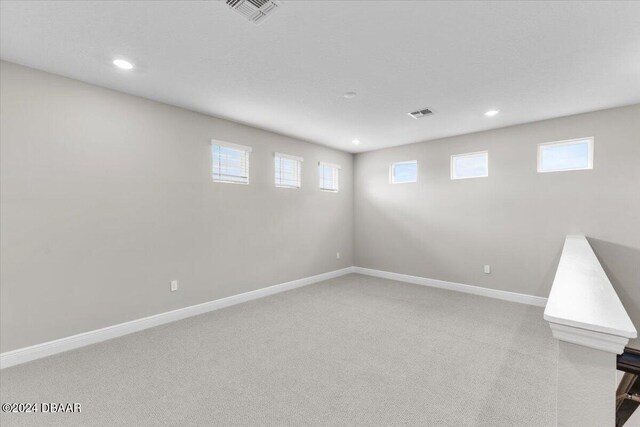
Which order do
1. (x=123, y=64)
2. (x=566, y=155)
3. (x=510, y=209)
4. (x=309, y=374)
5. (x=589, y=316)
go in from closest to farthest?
(x=589, y=316)
(x=309, y=374)
(x=123, y=64)
(x=566, y=155)
(x=510, y=209)

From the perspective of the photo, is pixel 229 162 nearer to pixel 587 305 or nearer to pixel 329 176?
pixel 329 176

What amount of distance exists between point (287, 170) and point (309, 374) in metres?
3.42

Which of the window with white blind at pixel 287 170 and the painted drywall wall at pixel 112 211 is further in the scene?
the window with white blind at pixel 287 170

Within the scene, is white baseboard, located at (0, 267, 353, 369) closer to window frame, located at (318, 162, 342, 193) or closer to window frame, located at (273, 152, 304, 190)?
window frame, located at (273, 152, 304, 190)

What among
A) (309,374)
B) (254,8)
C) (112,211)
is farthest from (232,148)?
(309,374)

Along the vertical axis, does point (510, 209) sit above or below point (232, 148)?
below

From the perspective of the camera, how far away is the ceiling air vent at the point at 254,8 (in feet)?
5.95

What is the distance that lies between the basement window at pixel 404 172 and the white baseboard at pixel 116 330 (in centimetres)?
304

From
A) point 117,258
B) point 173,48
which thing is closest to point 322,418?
point 117,258

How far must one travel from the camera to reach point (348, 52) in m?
2.38

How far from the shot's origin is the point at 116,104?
315 centimetres

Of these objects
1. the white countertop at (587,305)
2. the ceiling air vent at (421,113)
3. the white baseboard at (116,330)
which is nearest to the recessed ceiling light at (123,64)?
the white baseboard at (116,330)

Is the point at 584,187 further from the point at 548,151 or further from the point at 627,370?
the point at 627,370

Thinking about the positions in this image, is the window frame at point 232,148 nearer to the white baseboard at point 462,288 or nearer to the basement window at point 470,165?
the white baseboard at point 462,288
